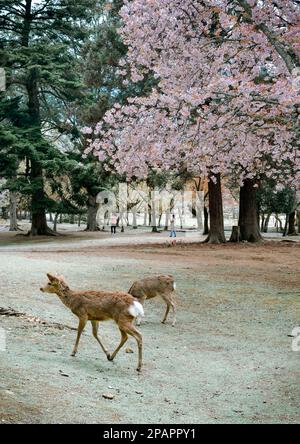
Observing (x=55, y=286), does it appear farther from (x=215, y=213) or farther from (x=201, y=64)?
(x=215, y=213)

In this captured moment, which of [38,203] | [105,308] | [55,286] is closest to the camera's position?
[105,308]

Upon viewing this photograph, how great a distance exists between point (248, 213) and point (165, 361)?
78.2 feet

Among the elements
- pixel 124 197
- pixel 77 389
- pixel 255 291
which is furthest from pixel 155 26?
pixel 124 197

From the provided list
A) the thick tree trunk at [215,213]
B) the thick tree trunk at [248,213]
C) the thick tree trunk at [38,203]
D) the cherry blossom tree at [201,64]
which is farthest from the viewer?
the thick tree trunk at [38,203]

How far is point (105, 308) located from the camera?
6570 mm

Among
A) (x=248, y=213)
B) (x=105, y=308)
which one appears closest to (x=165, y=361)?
(x=105, y=308)

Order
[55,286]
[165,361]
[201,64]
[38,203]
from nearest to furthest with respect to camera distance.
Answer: [55,286] → [165,361] → [201,64] → [38,203]

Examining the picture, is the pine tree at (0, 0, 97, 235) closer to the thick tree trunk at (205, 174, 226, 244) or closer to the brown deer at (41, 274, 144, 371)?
the thick tree trunk at (205, 174, 226, 244)

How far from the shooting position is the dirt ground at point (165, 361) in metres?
5.09

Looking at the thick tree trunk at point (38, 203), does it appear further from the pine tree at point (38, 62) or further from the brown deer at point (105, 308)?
the brown deer at point (105, 308)

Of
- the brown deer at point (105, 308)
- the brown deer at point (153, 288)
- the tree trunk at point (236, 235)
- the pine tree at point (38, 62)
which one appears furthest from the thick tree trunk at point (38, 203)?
the brown deer at point (105, 308)

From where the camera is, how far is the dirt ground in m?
5.09

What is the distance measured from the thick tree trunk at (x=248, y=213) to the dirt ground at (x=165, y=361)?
1628cm

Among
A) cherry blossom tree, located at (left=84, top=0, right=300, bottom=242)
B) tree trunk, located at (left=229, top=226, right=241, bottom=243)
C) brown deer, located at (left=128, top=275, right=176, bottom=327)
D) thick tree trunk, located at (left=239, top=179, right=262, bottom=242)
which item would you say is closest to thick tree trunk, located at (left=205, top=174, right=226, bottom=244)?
tree trunk, located at (left=229, top=226, right=241, bottom=243)
